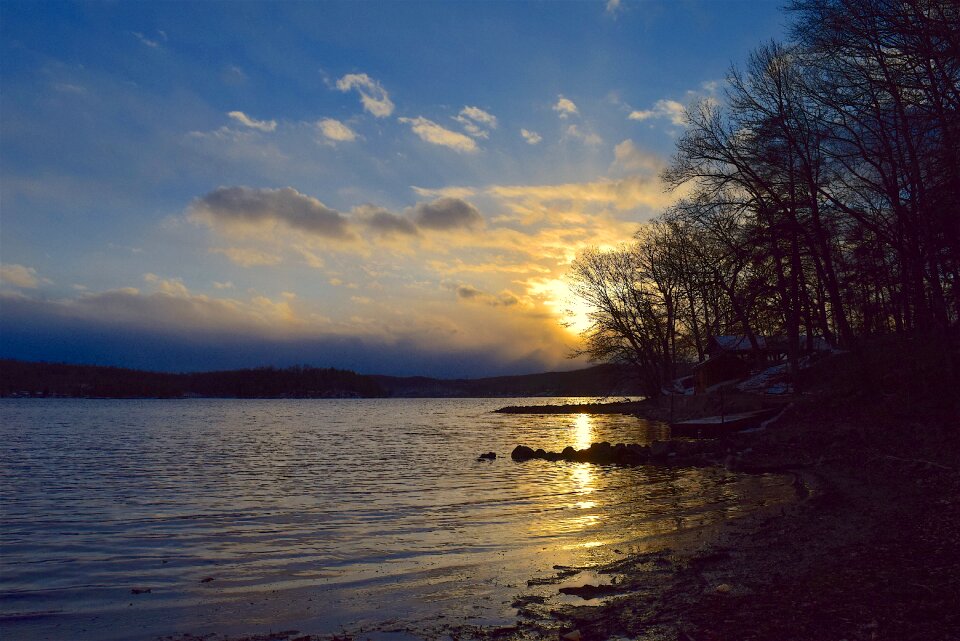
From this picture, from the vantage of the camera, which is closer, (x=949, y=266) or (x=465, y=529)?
(x=465, y=529)

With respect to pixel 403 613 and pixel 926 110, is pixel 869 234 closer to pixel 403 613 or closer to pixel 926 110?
pixel 926 110

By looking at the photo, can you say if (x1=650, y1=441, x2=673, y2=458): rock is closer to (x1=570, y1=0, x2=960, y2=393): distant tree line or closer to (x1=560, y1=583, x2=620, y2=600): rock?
(x1=570, y1=0, x2=960, y2=393): distant tree line

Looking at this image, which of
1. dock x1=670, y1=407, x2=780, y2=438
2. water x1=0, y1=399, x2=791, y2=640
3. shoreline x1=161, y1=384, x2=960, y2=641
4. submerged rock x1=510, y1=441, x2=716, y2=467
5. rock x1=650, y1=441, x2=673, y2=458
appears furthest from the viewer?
dock x1=670, y1=407, x2=780, y2=438

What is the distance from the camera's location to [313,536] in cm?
1178

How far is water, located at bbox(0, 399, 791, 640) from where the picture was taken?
742 cm

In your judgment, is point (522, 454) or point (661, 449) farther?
point (522, 454)

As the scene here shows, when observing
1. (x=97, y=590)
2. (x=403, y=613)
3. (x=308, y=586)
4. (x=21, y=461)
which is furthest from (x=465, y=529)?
(x=21, y=461)

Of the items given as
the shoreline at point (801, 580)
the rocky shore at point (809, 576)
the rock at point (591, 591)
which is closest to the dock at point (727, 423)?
the rocky shore at point (809, 576)

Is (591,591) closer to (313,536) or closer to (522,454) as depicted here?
(313,536)

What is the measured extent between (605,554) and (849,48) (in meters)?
14.8

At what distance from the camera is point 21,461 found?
26922mm

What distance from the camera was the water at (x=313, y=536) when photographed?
742 cm

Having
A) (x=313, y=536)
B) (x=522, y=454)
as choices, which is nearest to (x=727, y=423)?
(x=522, y=454)

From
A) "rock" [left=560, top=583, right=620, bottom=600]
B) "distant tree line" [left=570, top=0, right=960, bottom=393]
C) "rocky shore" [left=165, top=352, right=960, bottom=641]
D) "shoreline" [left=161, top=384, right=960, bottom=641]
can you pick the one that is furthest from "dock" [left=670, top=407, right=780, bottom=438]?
"rock" [left=560, top=583, right=620, bottom=600]
